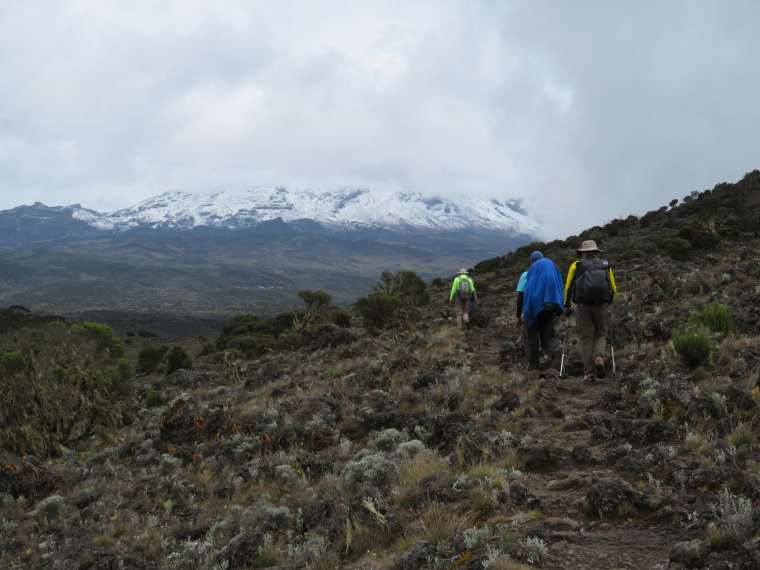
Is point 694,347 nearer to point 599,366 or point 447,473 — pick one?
point 599,366

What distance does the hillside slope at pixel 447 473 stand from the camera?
133 inches

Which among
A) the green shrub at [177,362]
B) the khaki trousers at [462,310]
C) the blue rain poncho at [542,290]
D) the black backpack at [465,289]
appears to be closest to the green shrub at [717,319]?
the blue rain poncho at [542,290]

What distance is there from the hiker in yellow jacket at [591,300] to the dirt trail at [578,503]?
46.1 inches

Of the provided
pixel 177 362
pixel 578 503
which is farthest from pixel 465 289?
pixel 177 362

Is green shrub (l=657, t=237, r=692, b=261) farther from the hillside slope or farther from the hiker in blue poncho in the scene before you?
the hiker in blue poncho

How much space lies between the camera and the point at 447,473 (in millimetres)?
4719

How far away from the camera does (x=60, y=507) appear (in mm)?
6117

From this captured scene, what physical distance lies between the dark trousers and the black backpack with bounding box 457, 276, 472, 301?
5.51 meters

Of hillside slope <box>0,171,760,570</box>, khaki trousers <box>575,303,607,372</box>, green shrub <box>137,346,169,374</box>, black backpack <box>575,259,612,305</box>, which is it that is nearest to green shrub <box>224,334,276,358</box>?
green shrub <box>137,346,169,374</box>

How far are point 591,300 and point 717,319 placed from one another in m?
1.89

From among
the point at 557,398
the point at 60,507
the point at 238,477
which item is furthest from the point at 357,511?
the point at 60,507

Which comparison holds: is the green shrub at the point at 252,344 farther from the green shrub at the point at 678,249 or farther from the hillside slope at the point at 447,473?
the green shrub at the point at 678,249

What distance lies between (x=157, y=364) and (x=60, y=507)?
33.8 metres

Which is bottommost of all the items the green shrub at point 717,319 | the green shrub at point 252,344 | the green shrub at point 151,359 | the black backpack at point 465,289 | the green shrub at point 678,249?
the green shrub at point 151,359
